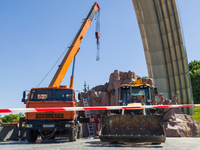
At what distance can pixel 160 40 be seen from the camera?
32.1 m

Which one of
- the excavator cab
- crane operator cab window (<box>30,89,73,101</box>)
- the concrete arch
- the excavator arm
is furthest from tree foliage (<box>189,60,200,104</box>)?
crane operator cab window (<box>30,89,73,101</box>)

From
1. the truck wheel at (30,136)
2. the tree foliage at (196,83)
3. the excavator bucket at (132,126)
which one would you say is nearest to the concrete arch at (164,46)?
the tree foliage at (196,83)

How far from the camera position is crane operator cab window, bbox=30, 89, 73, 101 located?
8825 mm

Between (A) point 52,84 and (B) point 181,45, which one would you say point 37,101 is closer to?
(A) point 52,84

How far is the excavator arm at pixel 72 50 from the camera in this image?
13.6 meters

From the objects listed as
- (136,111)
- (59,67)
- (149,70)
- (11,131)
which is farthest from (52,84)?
(149,70)

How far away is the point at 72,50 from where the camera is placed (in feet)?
50.2

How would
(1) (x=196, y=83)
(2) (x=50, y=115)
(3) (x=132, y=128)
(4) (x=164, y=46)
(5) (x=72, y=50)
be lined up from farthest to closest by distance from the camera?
(1) (x=196, y=83) < (4) (x=164, y=46) < (5) (x=72, y=50) < (2) (x=50, y=115) < (3) (x=132, y=128)

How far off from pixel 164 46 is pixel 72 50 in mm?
20537

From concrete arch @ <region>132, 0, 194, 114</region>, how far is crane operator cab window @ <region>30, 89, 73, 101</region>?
79.5 feet

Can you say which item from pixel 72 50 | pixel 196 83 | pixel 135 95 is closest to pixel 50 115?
pixel 135 95

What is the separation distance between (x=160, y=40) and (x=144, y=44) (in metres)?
2.39

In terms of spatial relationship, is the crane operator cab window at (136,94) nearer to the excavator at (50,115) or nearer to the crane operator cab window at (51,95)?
the excavator at (50,115)

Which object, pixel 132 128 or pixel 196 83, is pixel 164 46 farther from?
pixel 132 128
